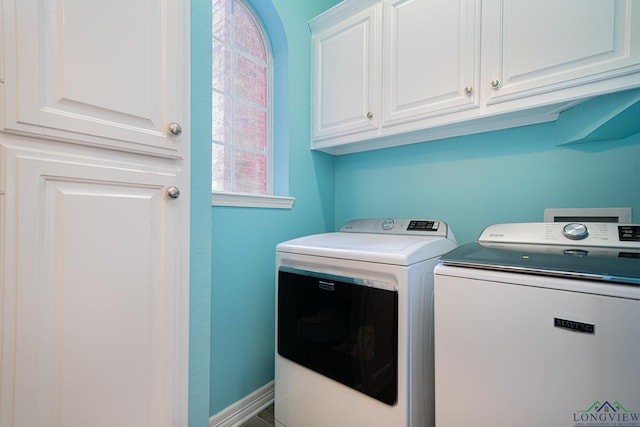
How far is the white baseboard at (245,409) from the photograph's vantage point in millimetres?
1484

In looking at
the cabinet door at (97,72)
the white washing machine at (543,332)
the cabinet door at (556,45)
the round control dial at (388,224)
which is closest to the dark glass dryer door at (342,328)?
the white washing machine at (543,332)

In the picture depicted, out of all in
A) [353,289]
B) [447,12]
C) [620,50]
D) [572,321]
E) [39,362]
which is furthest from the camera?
[447,12]

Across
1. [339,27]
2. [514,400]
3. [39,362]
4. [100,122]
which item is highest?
[339,27]

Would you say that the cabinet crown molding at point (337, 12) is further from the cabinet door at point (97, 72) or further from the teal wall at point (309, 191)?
the cabinet door at point (97, 72)

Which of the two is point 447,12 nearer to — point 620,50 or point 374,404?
point 620,50

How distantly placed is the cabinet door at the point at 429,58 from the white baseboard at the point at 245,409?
1.74 metres

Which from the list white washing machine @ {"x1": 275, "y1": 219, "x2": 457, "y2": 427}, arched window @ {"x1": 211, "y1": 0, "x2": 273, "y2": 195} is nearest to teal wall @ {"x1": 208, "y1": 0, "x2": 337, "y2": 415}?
arched window @ {"x1": 211, "y1": 0, "x2": 273, "y2": 195}

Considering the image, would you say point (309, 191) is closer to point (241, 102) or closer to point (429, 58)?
point (241, 102)

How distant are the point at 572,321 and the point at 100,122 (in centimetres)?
135

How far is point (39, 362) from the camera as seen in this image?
0.64 metres

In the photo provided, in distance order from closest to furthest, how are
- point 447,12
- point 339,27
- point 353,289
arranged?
1. point 353,289
2. point 447,12
3. point 339,27

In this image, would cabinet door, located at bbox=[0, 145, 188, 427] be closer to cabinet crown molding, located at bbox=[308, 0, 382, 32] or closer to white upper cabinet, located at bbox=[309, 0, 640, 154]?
white upper cabinet, located at bbox=[309, 0, 640, 154]

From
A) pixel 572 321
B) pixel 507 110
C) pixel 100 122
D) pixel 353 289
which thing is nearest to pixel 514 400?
pixel 572 321

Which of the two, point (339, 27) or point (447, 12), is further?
point (339, 27)
